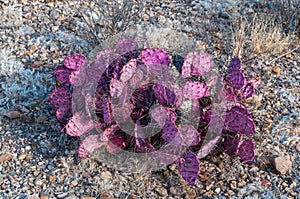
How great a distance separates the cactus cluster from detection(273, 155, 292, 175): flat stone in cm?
21

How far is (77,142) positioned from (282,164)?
3.82 feet

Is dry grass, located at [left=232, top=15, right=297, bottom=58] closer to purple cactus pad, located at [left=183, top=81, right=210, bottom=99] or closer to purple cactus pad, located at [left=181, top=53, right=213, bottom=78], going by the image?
purple cactus pad, located at [left=181, top=53, right=213, bottom=78]

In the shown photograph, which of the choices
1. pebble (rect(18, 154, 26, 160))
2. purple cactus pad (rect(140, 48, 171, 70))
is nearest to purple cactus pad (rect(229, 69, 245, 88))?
purple cactus pad (rect(140, 48, 171, 70))

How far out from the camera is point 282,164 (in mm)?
2643

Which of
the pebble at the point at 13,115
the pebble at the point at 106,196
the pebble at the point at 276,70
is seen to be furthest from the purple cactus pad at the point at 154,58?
the pebble at the point at 276,70

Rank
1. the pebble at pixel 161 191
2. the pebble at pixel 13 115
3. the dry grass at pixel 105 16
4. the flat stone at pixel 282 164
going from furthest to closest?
the dry grass at pixel 105 16 → the pebble at pixel 13 115 → the flat stone at pixel 282 164 → the pebble at pixel 161 191

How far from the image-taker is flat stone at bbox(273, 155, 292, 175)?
2.63 m

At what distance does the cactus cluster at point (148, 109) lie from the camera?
94.6 inches

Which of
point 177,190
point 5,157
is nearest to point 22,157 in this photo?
point 5,157

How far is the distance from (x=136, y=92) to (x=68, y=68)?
0.46 metres

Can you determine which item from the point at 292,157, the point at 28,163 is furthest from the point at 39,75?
the point at 292,157

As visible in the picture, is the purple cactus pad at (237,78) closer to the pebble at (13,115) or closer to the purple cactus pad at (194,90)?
the purple cactus pad at (194,90)

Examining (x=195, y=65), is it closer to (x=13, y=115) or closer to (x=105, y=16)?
(x=13, y=115)

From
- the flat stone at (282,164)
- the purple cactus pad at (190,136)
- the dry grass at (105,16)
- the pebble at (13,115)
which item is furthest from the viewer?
the dry grass at (105,16)
